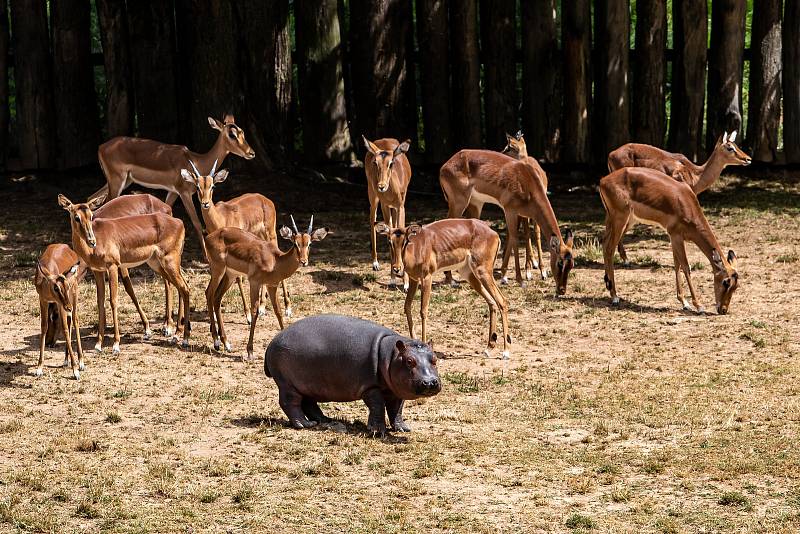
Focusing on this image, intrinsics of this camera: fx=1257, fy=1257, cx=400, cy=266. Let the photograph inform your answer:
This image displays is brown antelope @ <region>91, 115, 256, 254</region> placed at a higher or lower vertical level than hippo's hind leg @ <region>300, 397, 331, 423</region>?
higher

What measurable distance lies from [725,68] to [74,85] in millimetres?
9629

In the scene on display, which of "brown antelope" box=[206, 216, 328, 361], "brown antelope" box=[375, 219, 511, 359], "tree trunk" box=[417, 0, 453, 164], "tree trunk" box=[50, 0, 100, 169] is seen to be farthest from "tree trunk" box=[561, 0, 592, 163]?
"brown antelope" box=[206, 216, 328, 361]

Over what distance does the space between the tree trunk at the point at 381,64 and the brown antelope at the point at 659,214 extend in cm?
529

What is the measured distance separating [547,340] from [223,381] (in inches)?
131

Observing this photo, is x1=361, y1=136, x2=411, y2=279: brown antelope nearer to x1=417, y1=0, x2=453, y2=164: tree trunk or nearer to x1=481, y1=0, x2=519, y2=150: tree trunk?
x1=417, y1=0, x2=453, y2=164: tree trunk

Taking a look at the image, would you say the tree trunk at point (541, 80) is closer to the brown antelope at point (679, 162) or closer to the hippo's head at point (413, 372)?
the brown antelope at point (679, 162)

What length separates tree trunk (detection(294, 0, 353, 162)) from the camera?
60.5ft

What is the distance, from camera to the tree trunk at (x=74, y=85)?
1819cm

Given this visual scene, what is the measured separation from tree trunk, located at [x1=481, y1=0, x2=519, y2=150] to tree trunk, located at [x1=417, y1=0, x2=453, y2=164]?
0.60 meters

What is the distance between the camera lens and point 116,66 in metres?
18.0

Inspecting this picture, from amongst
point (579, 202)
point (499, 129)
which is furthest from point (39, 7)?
point (579, 202)

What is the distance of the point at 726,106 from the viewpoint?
18.9 m

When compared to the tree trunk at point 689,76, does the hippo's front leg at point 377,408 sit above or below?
below

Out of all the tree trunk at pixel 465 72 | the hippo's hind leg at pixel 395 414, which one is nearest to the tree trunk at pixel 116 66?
the tree trunk at pixel 465 72
